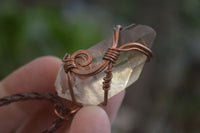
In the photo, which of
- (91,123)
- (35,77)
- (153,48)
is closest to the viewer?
(91,123)

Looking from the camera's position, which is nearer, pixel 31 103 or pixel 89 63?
pixel 89 63

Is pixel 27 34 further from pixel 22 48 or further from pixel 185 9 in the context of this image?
pixel 185 9

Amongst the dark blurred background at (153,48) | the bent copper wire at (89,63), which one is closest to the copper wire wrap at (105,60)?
the bent copper wire at (89,63)

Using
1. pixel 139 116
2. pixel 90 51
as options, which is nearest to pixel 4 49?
pixel 90 51

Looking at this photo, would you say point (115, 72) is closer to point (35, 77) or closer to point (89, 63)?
point (89, 63)

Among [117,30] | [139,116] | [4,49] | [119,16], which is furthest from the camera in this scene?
[119,16]

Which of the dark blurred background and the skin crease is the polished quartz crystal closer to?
the skin crease

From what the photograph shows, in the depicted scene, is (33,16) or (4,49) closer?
(4,49)

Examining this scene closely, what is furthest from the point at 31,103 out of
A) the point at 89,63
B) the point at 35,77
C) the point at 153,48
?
the point at 153,48

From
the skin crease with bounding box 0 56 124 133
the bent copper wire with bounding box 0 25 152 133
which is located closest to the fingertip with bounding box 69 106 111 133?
the bent copper wire with bounding box 0 25 152 133
